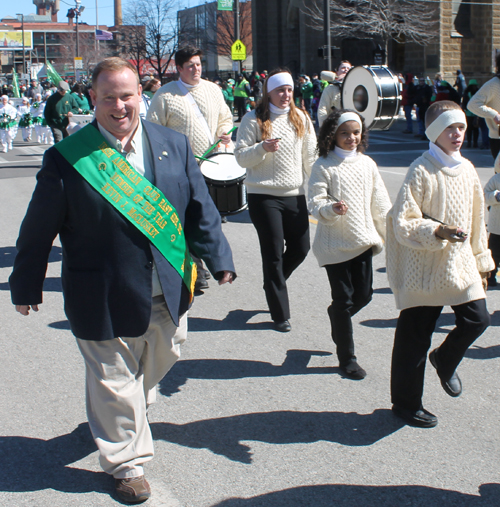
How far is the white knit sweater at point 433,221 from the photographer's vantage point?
11.8 ft

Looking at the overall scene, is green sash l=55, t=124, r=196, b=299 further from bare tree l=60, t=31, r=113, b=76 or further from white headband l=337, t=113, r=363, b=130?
bare tree l=60, t=31, r=113, b=76

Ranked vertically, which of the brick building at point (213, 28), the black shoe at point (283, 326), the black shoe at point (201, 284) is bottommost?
the black shoe at point (283, 326)

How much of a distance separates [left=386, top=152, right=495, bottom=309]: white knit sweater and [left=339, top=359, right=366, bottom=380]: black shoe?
0.88 m

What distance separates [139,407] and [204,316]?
2.65 meters

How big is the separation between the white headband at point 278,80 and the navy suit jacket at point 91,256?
214 centimetres

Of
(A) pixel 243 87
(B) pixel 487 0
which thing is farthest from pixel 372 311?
(B) pixel 487 0

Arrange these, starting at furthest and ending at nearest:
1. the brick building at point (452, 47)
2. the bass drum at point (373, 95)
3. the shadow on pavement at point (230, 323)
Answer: the brick building at point (452, 47) < the bass drum at point (373, 95) < the shadow on pavement at point (230, 323)

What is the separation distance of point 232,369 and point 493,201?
8.03 ft

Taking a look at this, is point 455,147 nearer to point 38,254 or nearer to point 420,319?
point 420,319

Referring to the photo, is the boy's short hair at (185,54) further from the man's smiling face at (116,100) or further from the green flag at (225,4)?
the green flag at (225,4)

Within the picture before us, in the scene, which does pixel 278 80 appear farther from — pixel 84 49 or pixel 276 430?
Answer: pixel 84 49

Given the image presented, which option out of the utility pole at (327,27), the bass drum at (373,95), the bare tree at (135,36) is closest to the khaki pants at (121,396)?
the bass drum at (373,95)

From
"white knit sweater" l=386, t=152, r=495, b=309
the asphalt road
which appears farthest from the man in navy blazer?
"white knit sweater" l=386, t=152, r=495, b=309

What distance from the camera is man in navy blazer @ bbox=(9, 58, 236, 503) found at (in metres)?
3.06
